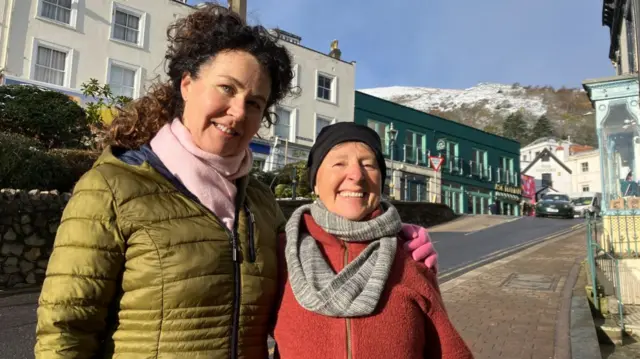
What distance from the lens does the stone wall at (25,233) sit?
7.45m

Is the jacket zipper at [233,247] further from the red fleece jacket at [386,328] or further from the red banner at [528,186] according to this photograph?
the red banner at [528,186]

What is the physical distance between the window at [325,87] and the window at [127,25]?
9.09 metres

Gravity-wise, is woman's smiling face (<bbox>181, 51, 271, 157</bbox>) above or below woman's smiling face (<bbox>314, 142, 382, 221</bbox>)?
above

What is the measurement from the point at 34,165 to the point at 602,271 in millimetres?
10750

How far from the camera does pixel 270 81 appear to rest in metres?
1.82

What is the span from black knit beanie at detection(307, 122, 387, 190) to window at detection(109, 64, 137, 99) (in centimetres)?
1775

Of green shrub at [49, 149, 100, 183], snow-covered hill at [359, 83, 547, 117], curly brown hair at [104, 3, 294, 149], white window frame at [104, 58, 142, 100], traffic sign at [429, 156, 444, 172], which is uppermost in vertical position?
snow-covered hill at [359, 83, 547, 117]

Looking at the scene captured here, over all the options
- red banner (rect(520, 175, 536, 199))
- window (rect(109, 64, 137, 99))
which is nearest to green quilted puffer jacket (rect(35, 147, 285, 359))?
window (rect(109, 64, 137, 99))

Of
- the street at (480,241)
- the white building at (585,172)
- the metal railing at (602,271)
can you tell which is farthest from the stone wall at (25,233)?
the white building at (585,172)

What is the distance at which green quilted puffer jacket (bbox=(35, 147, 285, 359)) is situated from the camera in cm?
134

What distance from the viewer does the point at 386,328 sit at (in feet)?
5.20

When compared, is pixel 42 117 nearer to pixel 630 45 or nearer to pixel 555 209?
pixel 630 45

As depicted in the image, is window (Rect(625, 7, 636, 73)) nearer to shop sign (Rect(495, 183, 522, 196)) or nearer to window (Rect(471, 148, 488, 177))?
window (Rect(471, 148, 488, 177))

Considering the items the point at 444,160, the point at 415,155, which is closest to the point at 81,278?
the point at 415,155
